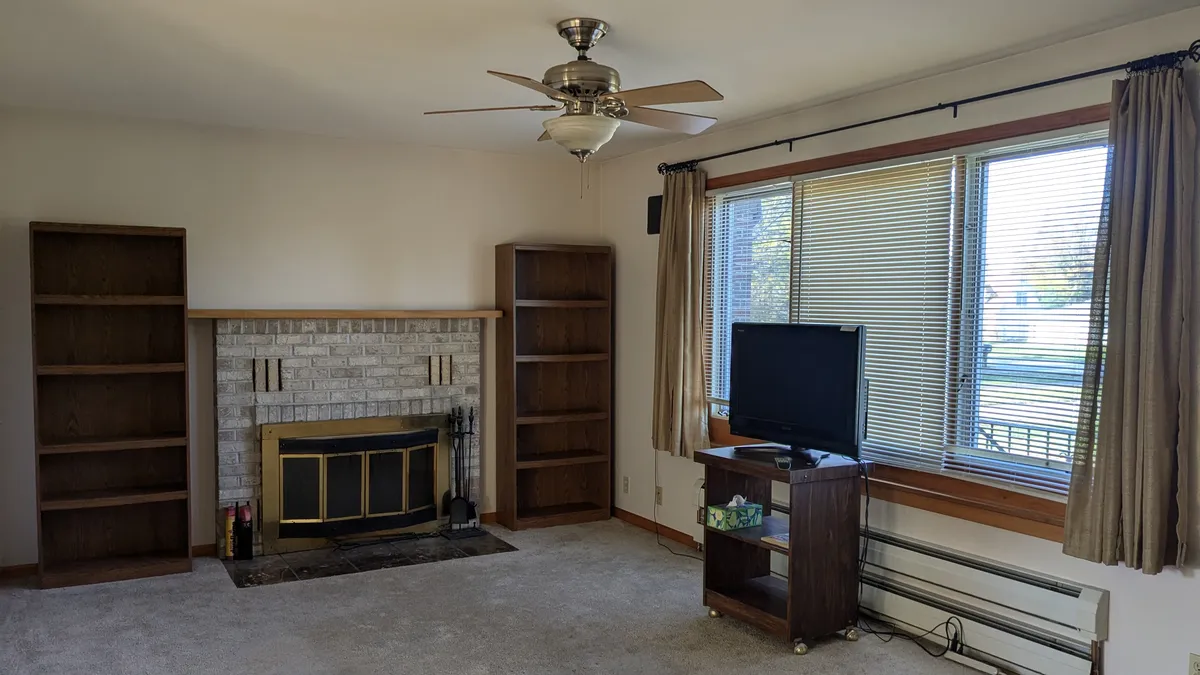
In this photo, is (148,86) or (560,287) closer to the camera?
(148,86)

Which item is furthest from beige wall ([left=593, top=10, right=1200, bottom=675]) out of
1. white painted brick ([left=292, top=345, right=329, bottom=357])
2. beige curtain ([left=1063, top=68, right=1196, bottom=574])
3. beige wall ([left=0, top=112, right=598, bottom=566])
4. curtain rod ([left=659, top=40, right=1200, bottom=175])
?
white painted brick ([left=292, top=345, right=329, bottom=357])

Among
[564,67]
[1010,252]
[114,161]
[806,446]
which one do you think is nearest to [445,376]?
[114,161]

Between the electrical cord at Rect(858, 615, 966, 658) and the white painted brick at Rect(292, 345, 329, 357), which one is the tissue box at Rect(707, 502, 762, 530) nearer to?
the electrical cord at Rect(858, 615, 966, 658)

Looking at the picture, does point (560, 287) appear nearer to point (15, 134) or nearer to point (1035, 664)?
point (15, 134)

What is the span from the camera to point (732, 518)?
3879 mm

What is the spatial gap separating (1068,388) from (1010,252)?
0.57 meters

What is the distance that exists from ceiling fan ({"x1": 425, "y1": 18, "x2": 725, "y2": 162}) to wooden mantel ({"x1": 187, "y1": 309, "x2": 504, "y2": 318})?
2349 millimetres

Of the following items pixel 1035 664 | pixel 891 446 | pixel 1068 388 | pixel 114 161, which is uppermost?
pixel 114 161

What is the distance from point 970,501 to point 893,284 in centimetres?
99

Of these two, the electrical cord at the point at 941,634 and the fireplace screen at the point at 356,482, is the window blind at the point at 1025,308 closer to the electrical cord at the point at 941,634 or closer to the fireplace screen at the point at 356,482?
the electrical cord at the point at 941,634

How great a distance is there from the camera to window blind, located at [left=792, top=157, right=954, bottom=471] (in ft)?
12.0

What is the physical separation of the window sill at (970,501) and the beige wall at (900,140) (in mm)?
50

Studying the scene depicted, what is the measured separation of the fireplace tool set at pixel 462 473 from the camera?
5.44 m

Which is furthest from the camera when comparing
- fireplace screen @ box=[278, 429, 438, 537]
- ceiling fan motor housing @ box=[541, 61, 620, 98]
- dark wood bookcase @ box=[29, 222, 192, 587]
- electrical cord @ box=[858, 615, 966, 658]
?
fireplace screen @ box=[278, 429, 438, 537]
